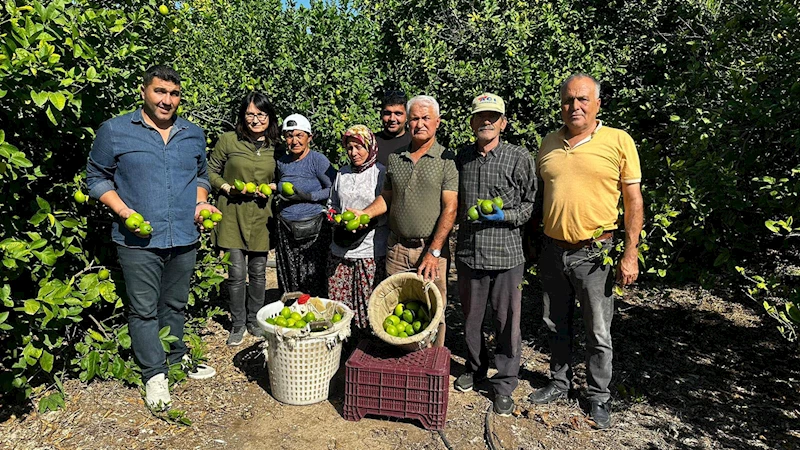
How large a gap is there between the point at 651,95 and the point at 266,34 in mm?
4488

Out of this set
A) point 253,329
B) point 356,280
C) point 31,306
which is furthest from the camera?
point 253,329

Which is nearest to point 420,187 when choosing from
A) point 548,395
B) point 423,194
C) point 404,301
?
point 423,194

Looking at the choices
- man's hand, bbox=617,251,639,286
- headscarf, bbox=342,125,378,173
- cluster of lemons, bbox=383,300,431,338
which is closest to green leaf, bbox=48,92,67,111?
headscarf, bbox=342,125,378,173

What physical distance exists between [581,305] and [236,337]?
10.5 feet

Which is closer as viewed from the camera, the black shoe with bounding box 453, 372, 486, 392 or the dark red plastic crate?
the dark red plastic crate

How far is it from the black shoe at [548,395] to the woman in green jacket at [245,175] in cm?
265

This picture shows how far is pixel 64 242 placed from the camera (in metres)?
3.51

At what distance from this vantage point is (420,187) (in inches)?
151

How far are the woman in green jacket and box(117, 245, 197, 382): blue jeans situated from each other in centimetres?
90

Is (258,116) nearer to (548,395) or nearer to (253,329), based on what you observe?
(253,329)

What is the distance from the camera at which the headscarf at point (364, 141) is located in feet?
13.7

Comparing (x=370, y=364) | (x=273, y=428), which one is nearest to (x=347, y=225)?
(x=370, y=364)

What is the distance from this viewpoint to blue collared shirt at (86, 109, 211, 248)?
3416 mm

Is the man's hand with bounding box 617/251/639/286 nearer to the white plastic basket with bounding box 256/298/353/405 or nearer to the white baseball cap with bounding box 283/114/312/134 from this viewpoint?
the white plastic basket with bounding box 256/298/353/405
